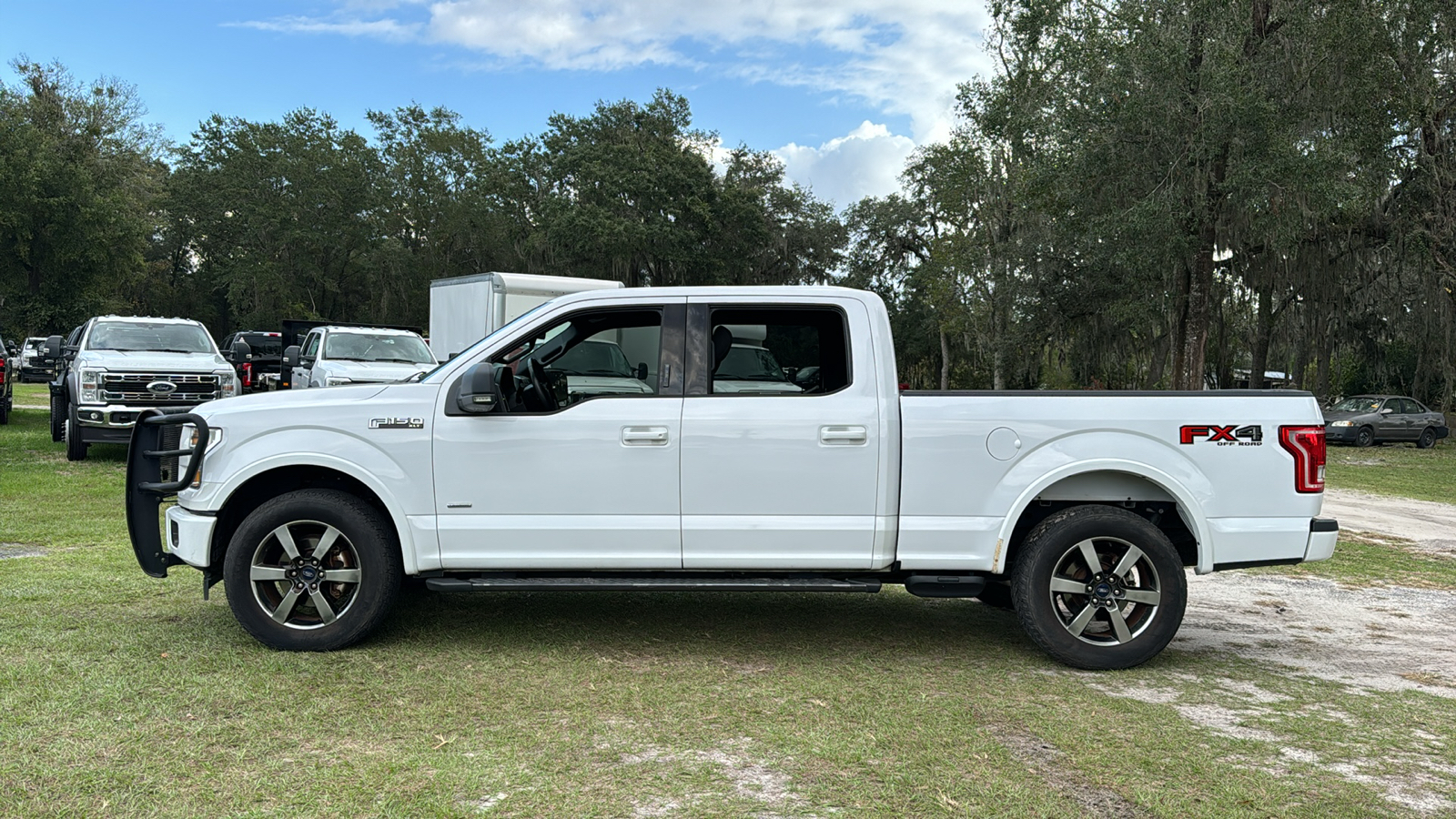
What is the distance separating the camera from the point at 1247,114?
20.4 meters

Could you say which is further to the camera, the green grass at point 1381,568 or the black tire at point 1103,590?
the green grass at point 1381,568

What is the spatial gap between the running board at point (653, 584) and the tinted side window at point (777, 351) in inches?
A: 38.2

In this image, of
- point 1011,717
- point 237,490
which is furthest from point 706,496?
point 237,490

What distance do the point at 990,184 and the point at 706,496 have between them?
33.9 meters

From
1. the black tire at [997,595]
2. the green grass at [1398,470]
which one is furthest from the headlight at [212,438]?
the green grass at [1398,470]

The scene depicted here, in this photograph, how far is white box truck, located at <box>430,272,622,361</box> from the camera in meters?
17.2

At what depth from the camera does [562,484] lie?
17.7 feet

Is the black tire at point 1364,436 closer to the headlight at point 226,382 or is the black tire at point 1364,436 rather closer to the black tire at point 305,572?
the headlight at point 226,382

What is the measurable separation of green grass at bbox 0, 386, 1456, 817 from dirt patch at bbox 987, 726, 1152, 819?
1 centimetres

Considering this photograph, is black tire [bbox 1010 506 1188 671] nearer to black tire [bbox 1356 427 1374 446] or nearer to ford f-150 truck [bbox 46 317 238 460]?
ford f-150 truck [bbox 46 317 238 460]

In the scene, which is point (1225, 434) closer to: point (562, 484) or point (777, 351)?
point (777, 351)

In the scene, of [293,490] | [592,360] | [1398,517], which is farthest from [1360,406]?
[293,490]

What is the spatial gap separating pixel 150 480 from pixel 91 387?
9.26 metres

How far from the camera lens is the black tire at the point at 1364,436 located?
2873cm
